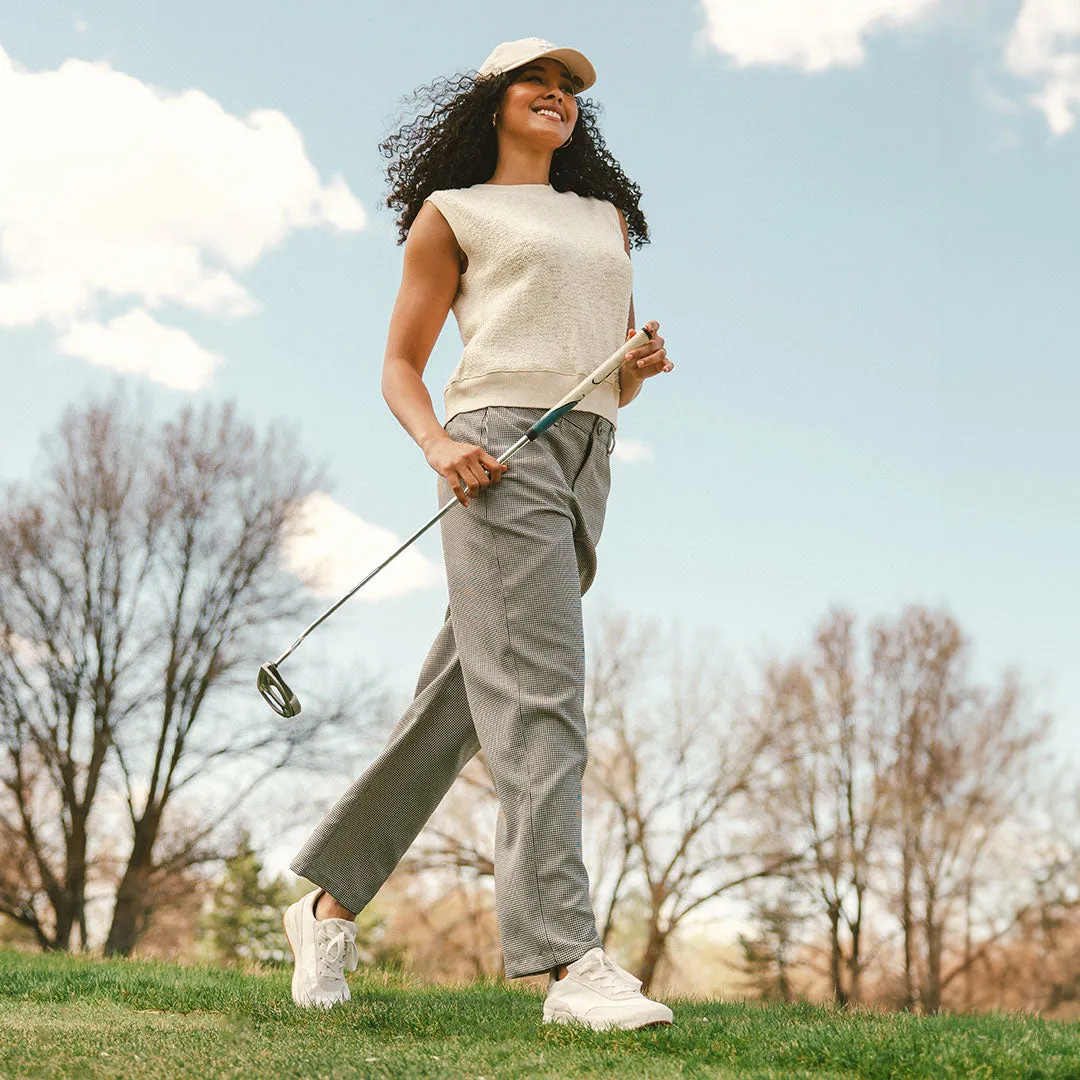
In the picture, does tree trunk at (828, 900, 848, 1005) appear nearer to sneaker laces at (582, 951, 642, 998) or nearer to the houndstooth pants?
the houndstooth pants

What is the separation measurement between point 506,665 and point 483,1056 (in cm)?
90

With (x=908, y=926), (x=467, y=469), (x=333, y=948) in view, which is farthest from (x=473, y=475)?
(x=908, y=926)

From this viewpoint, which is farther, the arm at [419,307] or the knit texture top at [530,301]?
the arm at [419,307]

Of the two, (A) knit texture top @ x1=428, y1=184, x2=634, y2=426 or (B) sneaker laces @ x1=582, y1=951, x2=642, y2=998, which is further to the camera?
(A) knit texture top @ x1=428, y1=184, x2=634, y2=426

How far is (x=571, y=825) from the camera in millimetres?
2549

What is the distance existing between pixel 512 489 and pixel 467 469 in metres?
0.12

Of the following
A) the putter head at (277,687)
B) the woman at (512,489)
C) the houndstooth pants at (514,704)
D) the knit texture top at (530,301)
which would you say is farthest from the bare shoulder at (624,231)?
the putter head at (277,687)

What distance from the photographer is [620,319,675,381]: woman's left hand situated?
291cm

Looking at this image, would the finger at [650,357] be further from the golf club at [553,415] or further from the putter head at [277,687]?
the putter head at [277,687]

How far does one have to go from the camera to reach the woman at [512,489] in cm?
254

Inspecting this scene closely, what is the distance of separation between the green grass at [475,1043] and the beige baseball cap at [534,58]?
2416mm

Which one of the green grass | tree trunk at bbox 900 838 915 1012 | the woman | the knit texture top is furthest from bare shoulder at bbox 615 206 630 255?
tree trunk at bbox 900 838 915 1012

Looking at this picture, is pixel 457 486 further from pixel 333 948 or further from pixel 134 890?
pixel 134 890

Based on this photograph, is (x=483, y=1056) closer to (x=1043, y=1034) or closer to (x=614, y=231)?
(x=1043, y=1034)
